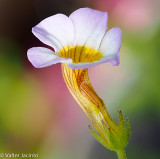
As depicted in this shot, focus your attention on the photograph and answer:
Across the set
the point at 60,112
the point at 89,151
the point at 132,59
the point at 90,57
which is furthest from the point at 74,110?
the point at 90,57

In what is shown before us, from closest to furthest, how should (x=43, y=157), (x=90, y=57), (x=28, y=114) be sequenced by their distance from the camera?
(x=90, y=57) < (x=43, y=157) < (x=28, y=114)

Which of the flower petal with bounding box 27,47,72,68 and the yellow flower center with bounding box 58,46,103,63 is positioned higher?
the flower petal with bounding box 27,47,72,68

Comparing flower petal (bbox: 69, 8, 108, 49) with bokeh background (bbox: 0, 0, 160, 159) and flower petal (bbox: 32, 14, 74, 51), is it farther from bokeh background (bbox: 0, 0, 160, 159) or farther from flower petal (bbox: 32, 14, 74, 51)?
bokeh background (bbox: 0, 0, 160, 159)

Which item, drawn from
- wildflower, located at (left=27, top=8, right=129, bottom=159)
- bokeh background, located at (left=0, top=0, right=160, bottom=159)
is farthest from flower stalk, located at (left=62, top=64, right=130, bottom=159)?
bokeh background, located at (left=0, top=0, right=160, bottom=159)

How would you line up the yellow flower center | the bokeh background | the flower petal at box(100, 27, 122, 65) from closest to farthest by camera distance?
the flower petal at box(100, 27, 122, 65), the yellow flower center, the bokeh background

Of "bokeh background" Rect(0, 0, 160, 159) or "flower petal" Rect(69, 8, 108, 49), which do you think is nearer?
"flower petal" Rect(69, 8, 108, 49)

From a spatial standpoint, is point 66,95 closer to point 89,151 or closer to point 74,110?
point 74,110

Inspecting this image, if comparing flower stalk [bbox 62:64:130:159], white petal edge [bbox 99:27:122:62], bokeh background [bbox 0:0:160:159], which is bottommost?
bokeh background [bbox 0:0:160:159]

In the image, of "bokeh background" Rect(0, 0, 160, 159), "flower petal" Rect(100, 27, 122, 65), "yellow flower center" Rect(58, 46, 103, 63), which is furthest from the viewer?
"bokeh background" Rect(0, 0, 160, 159)
